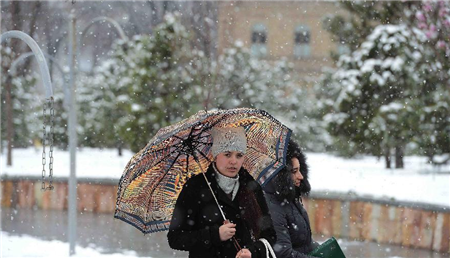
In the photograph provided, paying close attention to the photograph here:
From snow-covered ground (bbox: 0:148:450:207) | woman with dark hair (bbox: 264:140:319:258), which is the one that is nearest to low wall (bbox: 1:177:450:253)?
snow-covered ground (bbox: 0:148:450:207)

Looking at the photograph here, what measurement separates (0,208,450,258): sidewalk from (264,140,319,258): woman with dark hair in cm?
1005

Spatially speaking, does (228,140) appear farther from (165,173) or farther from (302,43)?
(302,43)

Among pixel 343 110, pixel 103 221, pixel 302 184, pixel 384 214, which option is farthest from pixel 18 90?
pixel 302 184

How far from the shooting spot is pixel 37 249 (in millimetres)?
16234

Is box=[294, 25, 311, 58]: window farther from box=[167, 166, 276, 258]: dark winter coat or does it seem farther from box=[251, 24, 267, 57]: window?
box=[167, 166, 276, 258]: dark winter coat

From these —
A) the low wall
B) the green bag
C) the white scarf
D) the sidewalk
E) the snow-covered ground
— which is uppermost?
the white scarf

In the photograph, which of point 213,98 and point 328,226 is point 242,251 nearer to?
point 328,226

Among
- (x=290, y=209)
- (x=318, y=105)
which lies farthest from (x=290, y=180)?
(x=318, y=105)

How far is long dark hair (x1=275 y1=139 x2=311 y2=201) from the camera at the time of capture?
5250mm

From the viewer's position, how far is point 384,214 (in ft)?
53.9

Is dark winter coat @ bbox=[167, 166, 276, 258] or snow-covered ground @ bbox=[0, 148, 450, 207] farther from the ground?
dark winter coat @ bbox=[167, 166, 276, 258]

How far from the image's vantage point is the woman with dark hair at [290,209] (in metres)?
5.11

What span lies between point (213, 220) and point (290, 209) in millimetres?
911

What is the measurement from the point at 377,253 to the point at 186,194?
38.6 feet
